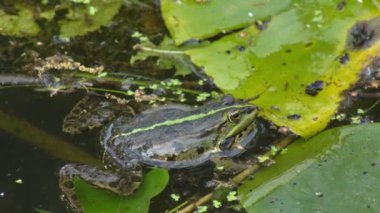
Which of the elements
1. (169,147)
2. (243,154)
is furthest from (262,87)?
(169,147)

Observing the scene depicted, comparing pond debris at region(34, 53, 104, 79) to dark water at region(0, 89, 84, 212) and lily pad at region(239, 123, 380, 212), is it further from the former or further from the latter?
lily pad at region(239, 123, 380, 212)

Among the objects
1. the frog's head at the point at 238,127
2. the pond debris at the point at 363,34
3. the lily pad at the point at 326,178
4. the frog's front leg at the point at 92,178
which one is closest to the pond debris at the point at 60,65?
the frog's front leg at the point at 92,178

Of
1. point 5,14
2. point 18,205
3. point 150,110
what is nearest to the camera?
point 18,205

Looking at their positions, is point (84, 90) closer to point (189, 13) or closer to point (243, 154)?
point (189, 13)

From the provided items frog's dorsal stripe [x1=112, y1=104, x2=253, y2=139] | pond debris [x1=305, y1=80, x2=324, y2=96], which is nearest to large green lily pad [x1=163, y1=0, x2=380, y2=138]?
pond debris [x1=305, y1=80, x2=324, y2=96]

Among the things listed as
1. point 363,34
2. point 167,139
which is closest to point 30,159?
point 167,139
